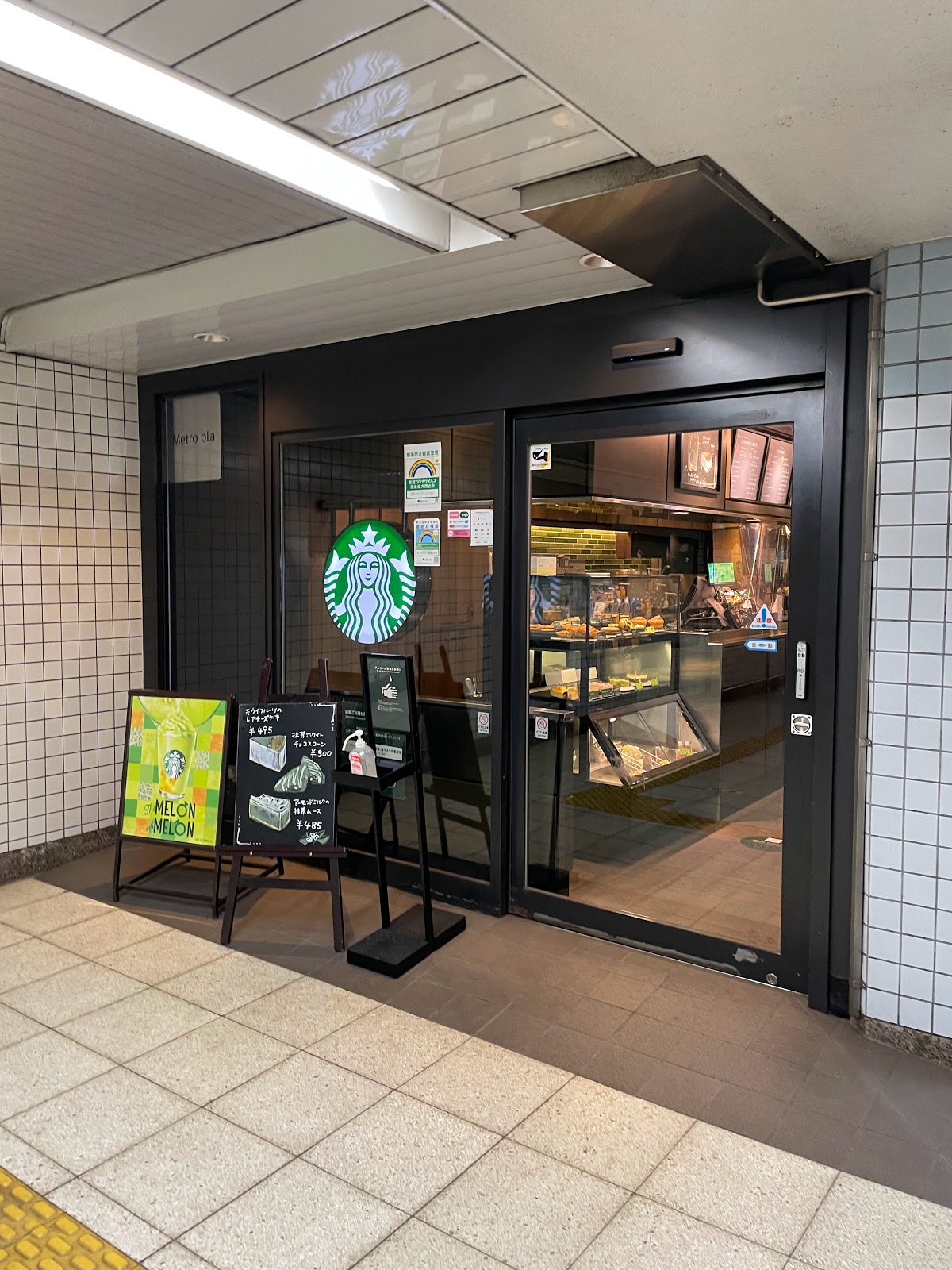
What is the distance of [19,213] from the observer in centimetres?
322

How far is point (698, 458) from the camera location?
3482 mm

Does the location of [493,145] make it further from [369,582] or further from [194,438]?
[194,438]

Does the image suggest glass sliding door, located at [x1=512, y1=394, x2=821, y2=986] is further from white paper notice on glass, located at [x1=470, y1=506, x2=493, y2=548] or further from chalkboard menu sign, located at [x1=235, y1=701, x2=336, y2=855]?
chalkboard menu sign, located at [x1=235, y1=701, x2=336, y2=855]

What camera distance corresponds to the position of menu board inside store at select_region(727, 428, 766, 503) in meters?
Result: 3.29

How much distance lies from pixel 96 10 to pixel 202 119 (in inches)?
17.6

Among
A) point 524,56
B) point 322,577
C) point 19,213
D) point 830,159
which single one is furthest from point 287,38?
point 322,577

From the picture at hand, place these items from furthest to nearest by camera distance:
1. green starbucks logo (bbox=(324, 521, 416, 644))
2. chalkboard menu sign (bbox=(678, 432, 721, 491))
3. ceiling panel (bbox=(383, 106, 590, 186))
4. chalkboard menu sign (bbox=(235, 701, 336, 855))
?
1. green starbucks logo (bbox=(324, 521, 416, 644))
2. chalkboard menu sign (bbox=(235, 701, 336, 855))
3. chalkboard menu sign (bbox=(678, 432, 721, 491))
4. ceiling panel (bbox=(383, 106, 590, 186))

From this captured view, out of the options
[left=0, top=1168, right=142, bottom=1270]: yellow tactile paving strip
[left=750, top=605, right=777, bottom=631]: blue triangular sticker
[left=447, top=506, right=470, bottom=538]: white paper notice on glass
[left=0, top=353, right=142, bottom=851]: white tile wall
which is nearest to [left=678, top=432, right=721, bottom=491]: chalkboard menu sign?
[left=750, top=605, right=777, bottom=631]: blue triangular sticker

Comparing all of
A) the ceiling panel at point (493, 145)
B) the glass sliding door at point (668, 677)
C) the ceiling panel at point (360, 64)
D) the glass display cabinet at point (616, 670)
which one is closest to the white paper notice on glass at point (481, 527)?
the glass sliding door at point (668, 677)

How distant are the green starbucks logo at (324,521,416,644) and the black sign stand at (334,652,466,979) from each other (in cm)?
48

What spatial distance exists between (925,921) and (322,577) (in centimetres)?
299

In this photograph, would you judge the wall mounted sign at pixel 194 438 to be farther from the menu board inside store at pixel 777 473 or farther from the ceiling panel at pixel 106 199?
the menu board inside store at pixel 777 473

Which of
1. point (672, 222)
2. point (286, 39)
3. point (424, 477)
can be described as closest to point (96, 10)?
point (286, 39)

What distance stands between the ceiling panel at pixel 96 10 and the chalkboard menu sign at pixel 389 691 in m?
2.35
